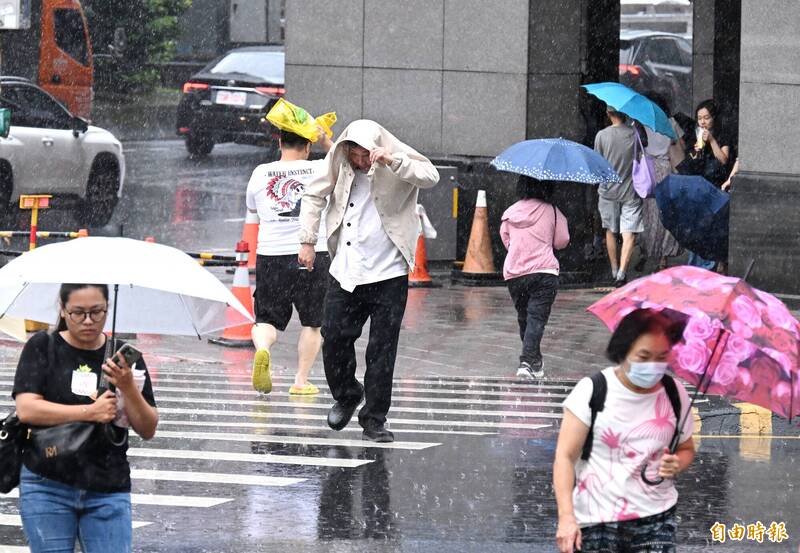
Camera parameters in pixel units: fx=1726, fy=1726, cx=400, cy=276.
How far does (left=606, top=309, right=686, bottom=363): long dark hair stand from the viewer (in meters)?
5.05

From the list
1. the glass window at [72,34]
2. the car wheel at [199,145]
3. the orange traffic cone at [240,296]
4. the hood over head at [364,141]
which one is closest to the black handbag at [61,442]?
the hood over head at [364,141]

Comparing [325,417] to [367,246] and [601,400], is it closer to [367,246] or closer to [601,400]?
[367,246]

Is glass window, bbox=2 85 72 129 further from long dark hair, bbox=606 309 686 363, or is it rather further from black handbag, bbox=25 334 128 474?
long dark hair, bbox=606 309 686 363

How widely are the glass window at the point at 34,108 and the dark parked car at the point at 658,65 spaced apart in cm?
1494

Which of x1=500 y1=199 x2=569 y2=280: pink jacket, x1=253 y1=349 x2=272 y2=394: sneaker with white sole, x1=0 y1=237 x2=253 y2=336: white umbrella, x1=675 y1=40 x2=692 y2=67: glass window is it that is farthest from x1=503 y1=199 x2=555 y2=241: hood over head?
x1=675 y1=40 x2=692 y2=67: glass window

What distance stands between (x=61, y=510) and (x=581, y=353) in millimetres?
8661

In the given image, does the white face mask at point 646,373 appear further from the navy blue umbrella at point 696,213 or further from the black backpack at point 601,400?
the navy blue umbrella at point 696,213

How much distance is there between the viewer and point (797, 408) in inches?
221

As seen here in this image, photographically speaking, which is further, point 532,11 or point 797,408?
point 532,11

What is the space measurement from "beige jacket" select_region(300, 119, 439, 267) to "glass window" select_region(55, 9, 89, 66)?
69.7 ft

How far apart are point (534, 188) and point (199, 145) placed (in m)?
19.5

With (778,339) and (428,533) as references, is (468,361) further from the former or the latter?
(778,339)

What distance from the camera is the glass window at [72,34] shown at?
2989cm

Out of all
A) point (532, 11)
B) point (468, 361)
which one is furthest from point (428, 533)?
point (532, 11)
